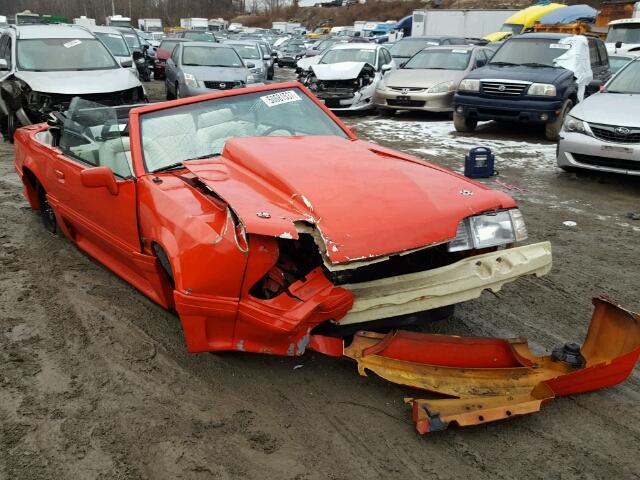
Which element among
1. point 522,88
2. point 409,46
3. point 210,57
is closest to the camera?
point 522,88

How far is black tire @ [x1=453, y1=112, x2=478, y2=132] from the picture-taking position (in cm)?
1091

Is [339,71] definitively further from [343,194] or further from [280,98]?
[343,194]

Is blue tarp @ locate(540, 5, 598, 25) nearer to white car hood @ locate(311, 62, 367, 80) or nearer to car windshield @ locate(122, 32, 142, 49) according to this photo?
white car hood @ locate(311, 62, 367, 80)

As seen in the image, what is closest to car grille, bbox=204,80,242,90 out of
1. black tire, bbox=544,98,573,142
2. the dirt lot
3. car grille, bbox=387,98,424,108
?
car grille, bbox=387,98,424,108

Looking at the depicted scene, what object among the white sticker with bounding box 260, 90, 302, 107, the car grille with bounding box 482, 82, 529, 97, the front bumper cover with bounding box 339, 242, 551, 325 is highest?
the white sticker with bounding box 260, 90, 302, 107

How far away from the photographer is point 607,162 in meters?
7.01

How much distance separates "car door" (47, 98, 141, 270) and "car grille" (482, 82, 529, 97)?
7.58 meters

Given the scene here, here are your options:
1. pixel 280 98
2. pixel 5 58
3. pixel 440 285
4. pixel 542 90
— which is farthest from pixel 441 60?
pixel 440 285

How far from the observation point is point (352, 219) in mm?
2865

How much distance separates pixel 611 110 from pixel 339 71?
7345 mm

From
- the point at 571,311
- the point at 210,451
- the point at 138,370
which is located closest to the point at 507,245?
the point at 571,311

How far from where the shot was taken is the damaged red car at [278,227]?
2812 millimetres

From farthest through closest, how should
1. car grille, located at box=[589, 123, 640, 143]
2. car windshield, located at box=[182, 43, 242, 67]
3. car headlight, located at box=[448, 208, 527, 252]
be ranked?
car windshield, located at box=[182, 43, 242, 67], car grille, located at box=[589, 123, 640, 143], car headlight, located at box=[448, 208, 527, 252]

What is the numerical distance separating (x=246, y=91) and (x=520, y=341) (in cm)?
266
